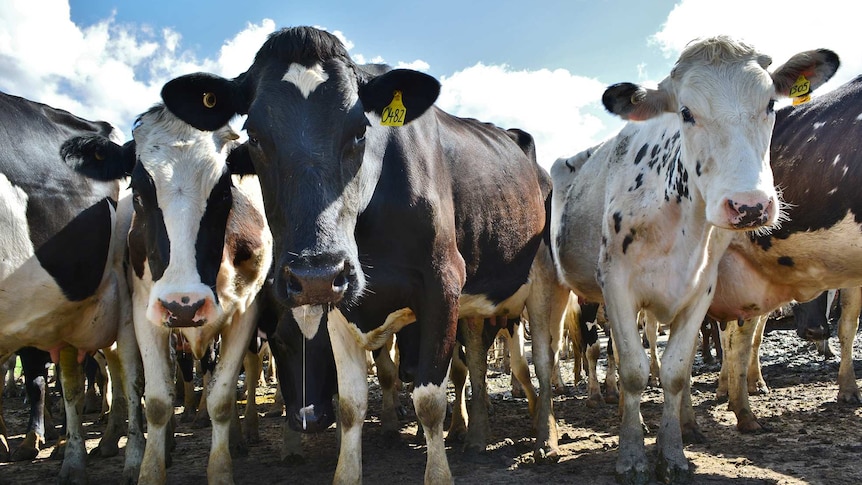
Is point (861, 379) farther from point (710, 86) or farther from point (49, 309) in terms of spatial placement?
point (49, 309)

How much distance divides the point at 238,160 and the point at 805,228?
4.42m

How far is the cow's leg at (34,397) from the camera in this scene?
5.98 m

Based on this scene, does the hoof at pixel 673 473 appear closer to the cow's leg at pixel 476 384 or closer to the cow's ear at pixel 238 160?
the cow's leg at pixel 476 384

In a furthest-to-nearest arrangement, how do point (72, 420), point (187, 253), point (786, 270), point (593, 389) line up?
1. point (593, 389)
2. point (786, 270)
3. point (72, 420)
4. point (187, 253)

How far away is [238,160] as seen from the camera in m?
4.50

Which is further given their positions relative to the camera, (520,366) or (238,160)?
(520,366)

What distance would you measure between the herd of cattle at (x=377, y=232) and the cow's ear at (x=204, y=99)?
1 cm

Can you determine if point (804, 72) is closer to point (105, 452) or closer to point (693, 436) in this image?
point (693, 436)

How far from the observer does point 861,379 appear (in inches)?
314

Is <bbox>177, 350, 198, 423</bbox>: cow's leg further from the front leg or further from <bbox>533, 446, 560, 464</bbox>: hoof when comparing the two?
<bbox>533, 446, 560, 464</bbox>: hoof

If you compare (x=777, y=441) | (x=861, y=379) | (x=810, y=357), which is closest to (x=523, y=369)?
(x=777, y=441)

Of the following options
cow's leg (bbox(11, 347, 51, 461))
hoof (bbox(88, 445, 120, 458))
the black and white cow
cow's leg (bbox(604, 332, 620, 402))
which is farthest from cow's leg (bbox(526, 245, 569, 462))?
cow's leg (bbox(11, 347, 51, 461))

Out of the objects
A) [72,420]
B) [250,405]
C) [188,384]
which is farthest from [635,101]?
[188,384]

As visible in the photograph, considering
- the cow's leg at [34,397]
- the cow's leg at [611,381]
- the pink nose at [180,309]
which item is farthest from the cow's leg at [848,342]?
the cow's leg at [34,397]
